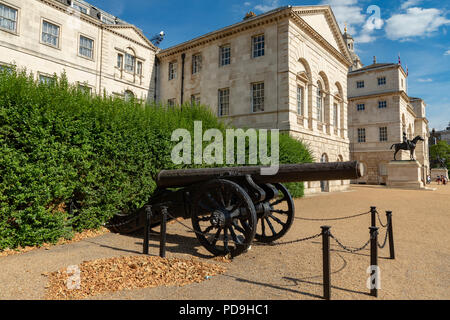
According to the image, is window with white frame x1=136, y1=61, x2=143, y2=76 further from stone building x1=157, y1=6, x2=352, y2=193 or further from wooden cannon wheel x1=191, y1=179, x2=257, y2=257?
wooden cannon wheel x1=191, y1=179, x2=257, y2=257

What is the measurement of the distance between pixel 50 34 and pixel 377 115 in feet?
112

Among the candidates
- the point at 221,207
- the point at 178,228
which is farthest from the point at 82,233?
the point at 221,207

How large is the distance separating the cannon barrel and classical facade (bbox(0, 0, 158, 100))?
931cm

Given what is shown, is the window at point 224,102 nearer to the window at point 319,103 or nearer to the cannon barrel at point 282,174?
the window at point 319,103

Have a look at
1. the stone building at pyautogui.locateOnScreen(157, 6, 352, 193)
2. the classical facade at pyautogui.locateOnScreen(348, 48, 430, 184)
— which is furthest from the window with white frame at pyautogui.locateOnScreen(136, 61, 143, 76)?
the classical facade at pyautogui.locateOnScreen(348, 48, 430, 184)

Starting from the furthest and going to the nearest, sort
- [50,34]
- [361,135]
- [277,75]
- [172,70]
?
[361,135]
[172,70]
[50,34]
[277,75]

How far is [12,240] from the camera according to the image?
5.26 metres

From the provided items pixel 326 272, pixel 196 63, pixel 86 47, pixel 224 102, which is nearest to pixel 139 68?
pixel 86 47

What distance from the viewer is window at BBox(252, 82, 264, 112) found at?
18453 mm

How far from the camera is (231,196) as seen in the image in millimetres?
4871

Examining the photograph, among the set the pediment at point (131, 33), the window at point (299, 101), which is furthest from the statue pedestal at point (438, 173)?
the pediment at point (131, 33)

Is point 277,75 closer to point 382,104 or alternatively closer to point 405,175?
point 405,175
